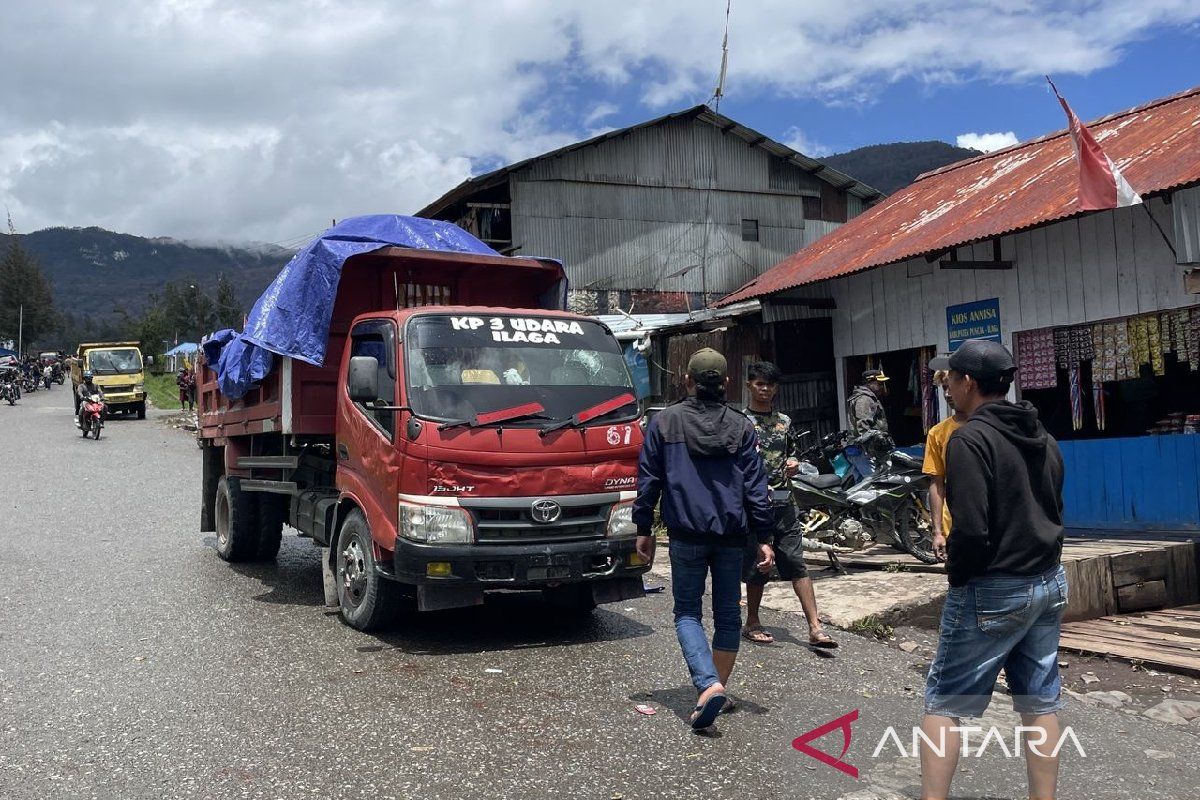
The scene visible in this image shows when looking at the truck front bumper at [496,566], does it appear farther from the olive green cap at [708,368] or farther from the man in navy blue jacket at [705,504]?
the olive green cap at [708,368]

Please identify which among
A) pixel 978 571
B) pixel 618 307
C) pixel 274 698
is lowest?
pixel 274 698

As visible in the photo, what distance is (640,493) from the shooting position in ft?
14.8

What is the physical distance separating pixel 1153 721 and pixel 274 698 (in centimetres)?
468

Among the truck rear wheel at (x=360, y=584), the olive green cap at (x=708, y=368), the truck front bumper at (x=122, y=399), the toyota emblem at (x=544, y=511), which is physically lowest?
the truck rear wheel at (x=360, y=584)

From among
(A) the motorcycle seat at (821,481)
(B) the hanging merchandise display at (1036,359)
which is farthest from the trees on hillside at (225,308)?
(A) the motorcycle seat at (821,481)

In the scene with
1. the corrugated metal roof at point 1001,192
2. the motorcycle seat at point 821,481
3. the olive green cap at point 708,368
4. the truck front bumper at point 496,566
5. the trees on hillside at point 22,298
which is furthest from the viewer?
the trees on hillside at point 22,298

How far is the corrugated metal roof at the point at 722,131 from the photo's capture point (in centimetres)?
2162

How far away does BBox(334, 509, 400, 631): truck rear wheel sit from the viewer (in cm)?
607

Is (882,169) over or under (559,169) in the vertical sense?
over

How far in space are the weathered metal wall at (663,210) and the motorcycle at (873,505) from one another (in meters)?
14.2

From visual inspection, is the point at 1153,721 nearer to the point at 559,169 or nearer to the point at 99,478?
the point at 99,478

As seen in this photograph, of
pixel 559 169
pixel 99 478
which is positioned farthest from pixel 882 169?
pixel 99 478

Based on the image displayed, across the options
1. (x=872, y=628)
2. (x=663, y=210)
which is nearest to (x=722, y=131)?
(x=663, y=210)

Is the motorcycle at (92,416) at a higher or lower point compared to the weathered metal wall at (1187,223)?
lower
